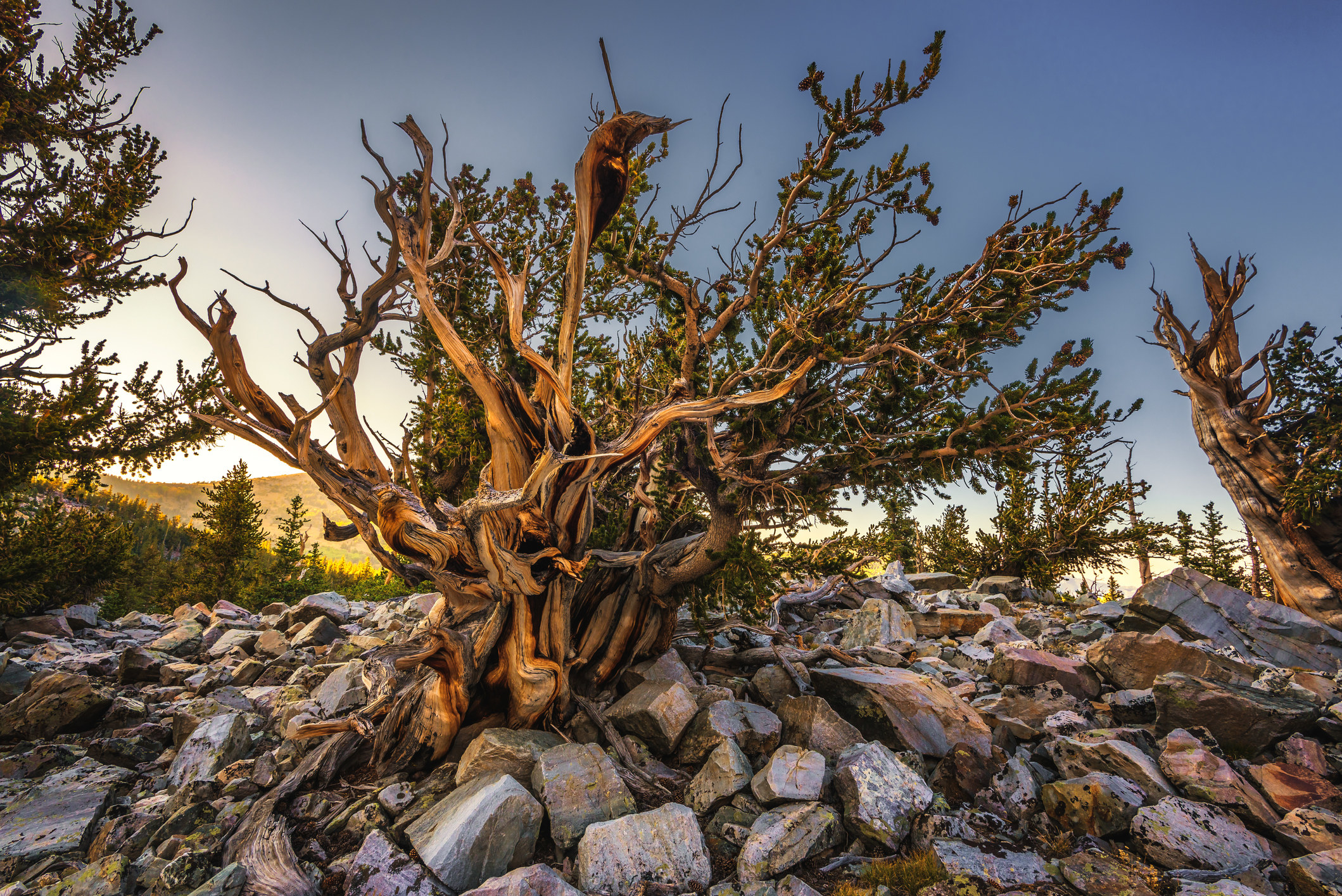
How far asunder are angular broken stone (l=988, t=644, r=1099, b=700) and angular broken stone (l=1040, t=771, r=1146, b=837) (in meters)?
2.43

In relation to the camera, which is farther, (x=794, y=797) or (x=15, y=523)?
(x=15, y=523)

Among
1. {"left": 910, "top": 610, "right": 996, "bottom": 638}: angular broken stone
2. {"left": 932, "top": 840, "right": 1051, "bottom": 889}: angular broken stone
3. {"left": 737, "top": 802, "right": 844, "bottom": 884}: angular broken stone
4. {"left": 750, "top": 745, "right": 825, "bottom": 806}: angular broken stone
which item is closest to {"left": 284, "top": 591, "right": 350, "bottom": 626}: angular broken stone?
{"left": 750, "top": 745, "right": 825, "bottom": 806}: angular broken stone

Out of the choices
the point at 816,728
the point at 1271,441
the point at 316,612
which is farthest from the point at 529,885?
the point at 1271,441

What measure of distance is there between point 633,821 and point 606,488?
4975 millimetres

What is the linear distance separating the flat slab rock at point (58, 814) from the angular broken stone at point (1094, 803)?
24.2 ft

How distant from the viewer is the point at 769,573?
545 cm

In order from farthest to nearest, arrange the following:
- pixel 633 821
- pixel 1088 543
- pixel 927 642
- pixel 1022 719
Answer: pixel 1088 543 → pixel 927 642 → pixel 1022 719 → pixel 633 821

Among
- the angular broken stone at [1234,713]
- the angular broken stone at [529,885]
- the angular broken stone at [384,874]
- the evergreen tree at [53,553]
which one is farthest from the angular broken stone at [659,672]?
the evergreen tree at [53,553]

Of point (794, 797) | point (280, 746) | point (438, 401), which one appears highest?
point (438, 401)

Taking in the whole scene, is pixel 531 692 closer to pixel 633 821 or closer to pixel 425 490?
pixel 633 821

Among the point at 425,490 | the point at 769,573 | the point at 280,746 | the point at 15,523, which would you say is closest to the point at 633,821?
the point at 769,573

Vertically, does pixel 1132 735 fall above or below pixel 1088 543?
below

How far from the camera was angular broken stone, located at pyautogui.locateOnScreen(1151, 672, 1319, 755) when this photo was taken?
466 cm

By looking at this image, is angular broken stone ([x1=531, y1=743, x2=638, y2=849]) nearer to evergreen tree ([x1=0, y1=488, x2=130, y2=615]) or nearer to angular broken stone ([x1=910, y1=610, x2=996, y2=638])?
angular broken stone ([x1=910, y1=610, x2=996, y2=638])
